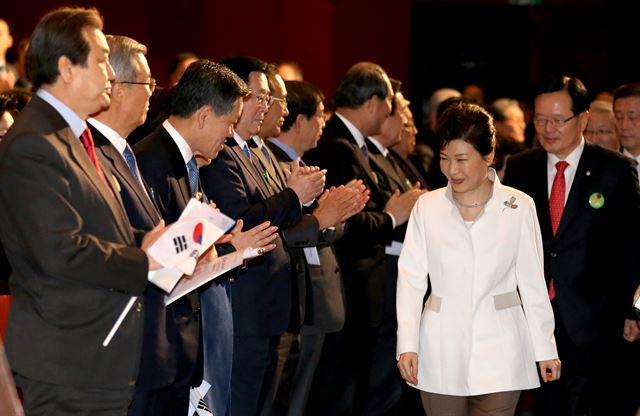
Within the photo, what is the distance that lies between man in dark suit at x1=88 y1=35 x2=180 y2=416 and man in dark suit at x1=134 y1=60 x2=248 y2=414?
0.08 m

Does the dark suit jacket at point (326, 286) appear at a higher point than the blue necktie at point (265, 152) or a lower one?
lower

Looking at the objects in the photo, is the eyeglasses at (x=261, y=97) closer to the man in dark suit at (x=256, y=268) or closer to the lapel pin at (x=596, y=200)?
the man in dark suit at (x=256, y=268)

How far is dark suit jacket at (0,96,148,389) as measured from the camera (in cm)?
298

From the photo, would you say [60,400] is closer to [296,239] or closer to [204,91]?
[204,91]

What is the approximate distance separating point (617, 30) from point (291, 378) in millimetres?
8168

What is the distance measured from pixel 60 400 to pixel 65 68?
0.95m

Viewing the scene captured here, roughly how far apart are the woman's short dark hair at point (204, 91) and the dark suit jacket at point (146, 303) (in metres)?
0.50

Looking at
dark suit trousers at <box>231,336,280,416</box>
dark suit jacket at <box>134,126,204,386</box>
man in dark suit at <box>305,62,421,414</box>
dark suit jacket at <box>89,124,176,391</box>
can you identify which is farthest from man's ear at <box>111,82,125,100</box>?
man in dark suit at <box>305,62,421,414</box>

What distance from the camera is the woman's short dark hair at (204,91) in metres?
3.98

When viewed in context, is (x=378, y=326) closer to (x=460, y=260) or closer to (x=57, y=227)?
(x=460, y=260)

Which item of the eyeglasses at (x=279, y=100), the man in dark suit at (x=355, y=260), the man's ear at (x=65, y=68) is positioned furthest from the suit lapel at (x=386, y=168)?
the man's ear at (x=65, y=68)

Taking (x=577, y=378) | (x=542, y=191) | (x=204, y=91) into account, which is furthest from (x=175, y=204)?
(x=577, y=378)

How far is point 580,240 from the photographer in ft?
16.4

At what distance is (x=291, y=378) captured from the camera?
5.09m
